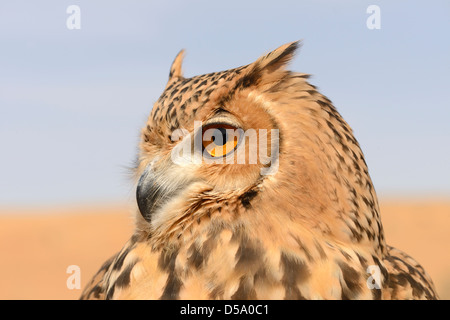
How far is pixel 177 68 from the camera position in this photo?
2652 millimetres

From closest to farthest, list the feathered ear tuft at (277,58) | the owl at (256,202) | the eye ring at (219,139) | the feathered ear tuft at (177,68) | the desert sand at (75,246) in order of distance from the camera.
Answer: the owl at (256,202) → the eye ring at (219,139) → the feathered ear tuft at (277,58) → the feathered ear tuft at (177,68) → the desert sand at (75,246)

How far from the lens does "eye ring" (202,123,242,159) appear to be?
6.35 feet

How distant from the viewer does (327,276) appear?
Answer: 1.81m

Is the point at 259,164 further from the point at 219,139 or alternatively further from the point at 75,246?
the point at 75,246

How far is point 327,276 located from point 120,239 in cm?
1772

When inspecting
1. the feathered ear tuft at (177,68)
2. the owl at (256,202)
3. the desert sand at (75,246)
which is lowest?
the desert sand at (75,246)

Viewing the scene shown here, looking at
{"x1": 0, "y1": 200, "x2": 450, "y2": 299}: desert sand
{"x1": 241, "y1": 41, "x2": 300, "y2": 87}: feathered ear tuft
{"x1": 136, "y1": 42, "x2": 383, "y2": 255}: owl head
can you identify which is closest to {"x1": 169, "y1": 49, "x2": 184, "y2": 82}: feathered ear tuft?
{"x1": 136, "y1": 42, "x2": 383, "y2": 255}: owl head

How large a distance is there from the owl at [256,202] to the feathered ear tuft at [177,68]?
470 millimetres

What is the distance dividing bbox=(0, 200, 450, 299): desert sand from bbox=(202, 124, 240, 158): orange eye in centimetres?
657

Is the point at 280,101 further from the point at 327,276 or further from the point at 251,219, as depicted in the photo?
the point at 327,276

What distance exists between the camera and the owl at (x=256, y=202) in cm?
182

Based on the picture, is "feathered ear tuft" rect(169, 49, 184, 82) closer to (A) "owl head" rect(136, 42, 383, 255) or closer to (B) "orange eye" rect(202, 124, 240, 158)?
(A) "owl head" rect(136, 42, 383, 255)

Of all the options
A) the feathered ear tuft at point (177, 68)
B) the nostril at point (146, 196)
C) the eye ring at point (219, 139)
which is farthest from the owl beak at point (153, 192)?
the feathered ear tuft at point (177, 68)

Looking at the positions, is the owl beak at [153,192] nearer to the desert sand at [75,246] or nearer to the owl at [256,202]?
the owl at [256,202]
